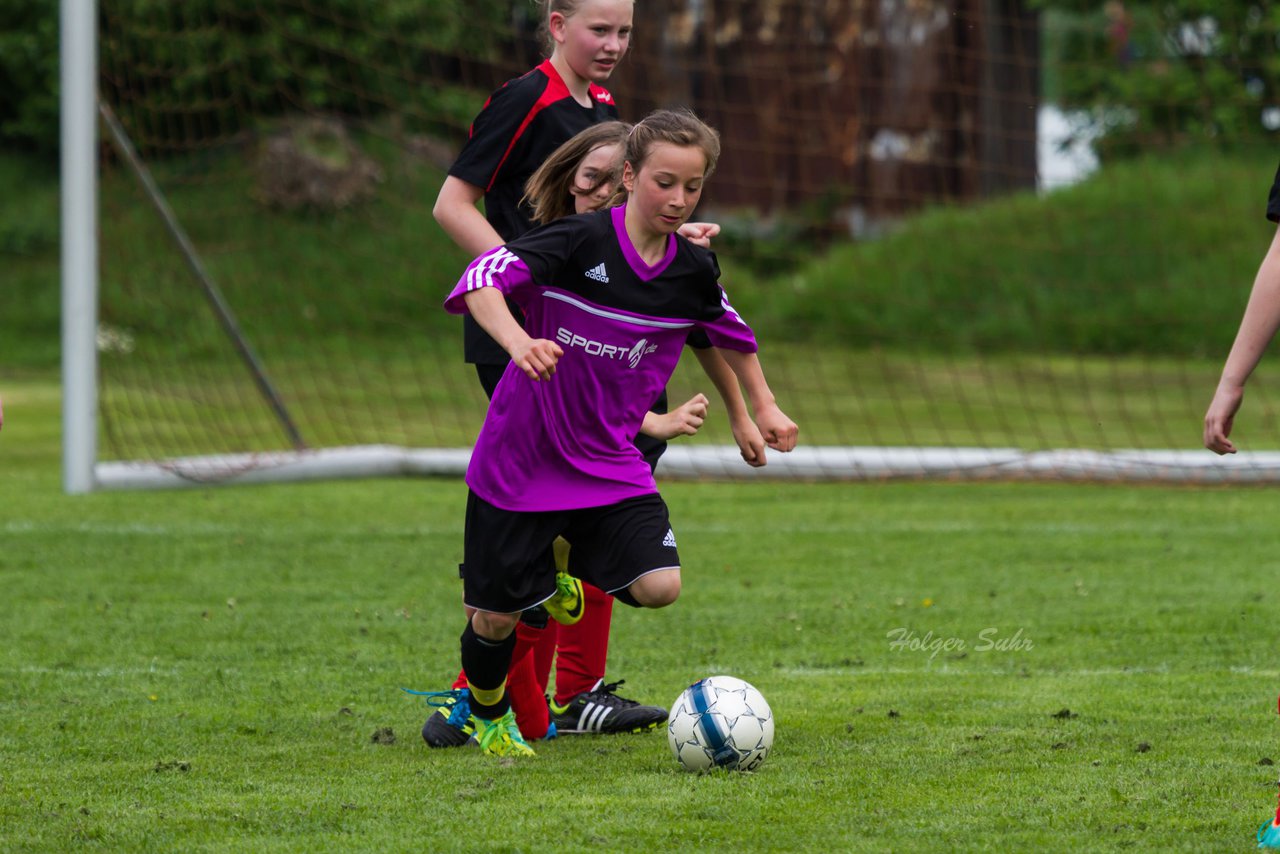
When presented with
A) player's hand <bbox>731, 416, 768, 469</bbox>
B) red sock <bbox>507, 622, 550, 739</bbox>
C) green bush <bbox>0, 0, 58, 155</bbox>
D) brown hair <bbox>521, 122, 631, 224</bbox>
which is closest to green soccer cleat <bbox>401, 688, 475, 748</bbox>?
red sock <bbox>507, 622, 550, 739</bbox>

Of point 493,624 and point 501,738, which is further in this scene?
point 501,738

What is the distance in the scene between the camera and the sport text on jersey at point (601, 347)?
13.0 feet

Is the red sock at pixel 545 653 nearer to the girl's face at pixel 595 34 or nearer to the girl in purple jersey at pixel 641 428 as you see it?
the girl in purple jersey at pixel 641 428

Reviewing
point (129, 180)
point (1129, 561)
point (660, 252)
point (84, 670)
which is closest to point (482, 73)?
point (129, 180)

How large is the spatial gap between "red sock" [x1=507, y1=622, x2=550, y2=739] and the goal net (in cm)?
643

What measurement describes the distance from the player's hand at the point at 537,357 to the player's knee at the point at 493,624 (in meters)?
0.74

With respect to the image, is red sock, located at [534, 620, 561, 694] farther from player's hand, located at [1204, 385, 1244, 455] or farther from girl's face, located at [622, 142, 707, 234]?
player's hand, located at [1204, 385, 1244, 455]

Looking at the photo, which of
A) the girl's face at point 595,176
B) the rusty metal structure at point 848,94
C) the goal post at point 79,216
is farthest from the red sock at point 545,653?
the rusty metal structure at point 848,94

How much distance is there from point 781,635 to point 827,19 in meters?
13.2

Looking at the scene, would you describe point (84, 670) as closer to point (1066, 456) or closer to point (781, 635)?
point (781, 635)

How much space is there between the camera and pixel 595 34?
4.33 metres

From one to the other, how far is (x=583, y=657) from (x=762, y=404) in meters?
0.96

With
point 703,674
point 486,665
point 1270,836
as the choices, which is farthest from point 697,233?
point 1270,836

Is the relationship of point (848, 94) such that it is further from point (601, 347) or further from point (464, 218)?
point (601, 347)
